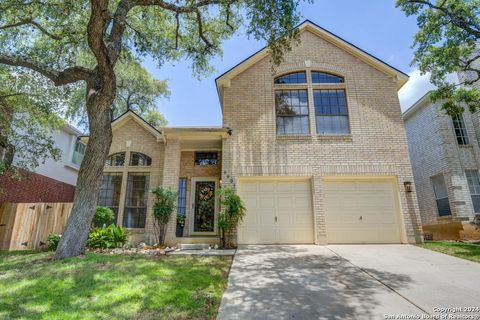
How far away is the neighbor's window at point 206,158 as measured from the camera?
11914 millimetres

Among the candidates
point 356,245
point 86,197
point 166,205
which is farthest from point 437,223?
point 86,197

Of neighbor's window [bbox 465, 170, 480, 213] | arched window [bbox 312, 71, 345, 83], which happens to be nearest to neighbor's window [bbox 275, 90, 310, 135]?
arched window [bbox 312, 71, 345, 83]

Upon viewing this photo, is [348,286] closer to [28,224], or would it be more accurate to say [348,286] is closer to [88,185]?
[88,185]

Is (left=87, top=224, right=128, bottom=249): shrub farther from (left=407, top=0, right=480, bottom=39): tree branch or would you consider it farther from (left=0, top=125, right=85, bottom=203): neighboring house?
(left=407, top=0, right=480, bottom=39): tree branch

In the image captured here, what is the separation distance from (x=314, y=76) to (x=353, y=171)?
443 centimetres

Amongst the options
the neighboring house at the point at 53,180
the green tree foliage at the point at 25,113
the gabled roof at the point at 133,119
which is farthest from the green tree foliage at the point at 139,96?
the gabled roof at the point at 133,119

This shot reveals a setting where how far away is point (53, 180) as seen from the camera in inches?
583

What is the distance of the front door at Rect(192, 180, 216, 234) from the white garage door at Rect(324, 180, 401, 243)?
467 centimetres

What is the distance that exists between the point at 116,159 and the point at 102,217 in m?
2.82

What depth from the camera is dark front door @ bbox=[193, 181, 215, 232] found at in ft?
36.8

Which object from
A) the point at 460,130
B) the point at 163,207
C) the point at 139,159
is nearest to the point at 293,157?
the point at 163,207

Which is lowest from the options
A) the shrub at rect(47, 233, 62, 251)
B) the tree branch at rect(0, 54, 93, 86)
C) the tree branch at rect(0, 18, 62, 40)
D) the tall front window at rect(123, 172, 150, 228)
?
the shrub at rect(47, 233, 62, 251)

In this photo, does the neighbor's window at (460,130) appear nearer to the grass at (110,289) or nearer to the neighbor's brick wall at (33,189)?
the grass at (110,289)

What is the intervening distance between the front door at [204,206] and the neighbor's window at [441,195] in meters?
10.9
